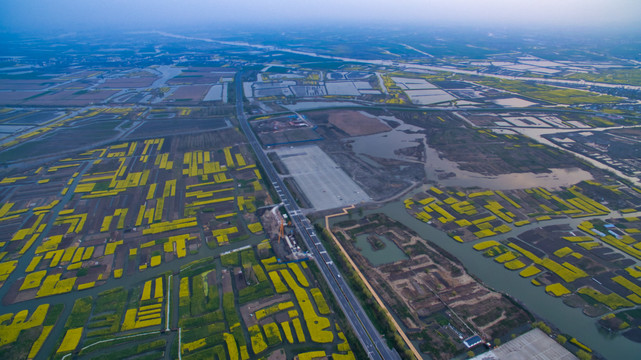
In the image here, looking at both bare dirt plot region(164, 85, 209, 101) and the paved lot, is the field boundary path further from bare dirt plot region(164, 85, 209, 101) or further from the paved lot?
bare dirt plot region(164, 85, 209, 101)

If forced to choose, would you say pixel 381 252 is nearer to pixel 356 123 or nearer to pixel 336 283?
pixel 336 283

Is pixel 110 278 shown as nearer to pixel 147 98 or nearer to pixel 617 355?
pixel 617 355

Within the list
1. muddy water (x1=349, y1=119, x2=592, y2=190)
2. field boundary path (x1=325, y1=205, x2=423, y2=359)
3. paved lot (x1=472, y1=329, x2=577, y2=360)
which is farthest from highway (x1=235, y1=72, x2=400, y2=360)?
muddy water (x1=349, y1=119, x2=592, y2=190)

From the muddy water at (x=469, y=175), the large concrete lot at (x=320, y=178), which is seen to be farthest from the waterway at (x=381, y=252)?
the muddy water at (x=469, y=175)

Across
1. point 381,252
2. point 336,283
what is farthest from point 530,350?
point 336,283

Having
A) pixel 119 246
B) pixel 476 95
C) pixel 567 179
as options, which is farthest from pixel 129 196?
pixel 476 95

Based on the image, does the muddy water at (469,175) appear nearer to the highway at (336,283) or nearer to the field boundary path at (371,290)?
the highway at (336,283)
